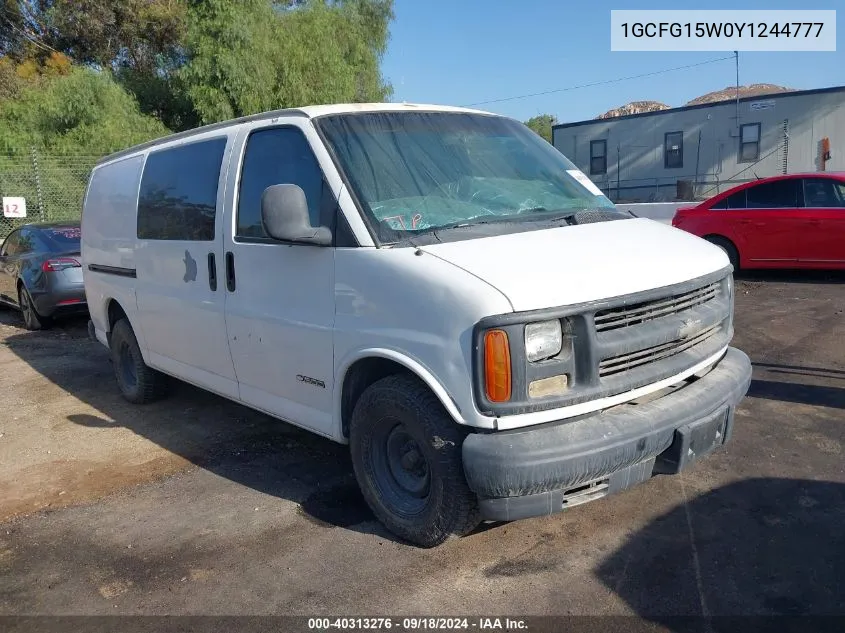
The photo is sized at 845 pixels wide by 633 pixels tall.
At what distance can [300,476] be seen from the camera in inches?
180

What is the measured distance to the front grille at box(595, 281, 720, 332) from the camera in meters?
3.14

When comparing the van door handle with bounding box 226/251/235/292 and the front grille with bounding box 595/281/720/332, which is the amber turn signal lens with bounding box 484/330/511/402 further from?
the van door handle with bounding box 226/251/235/292

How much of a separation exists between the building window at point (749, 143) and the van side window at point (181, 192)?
82.9ft

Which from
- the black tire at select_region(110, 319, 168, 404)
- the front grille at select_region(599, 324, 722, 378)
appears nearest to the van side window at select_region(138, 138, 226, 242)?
the black tire at select_region(110, 319, 168, 404)

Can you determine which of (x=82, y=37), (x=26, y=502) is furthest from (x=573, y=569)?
(x=82, y=37)

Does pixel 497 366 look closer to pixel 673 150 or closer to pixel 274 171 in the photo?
pixel 274 171

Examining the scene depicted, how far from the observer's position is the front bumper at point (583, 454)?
Answer: 9.67 feet

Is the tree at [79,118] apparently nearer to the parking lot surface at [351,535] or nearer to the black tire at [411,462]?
the parking lot surface at [351,535]

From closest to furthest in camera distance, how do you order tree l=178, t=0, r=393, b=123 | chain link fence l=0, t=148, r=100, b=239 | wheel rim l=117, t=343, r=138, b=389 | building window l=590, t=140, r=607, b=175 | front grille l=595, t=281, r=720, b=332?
front grille l=595, t=281, r=720, b=332 → wheel rim l=117, t=343, r=138, b=389 → chain link fence l=0, t=148, r=100, b=239 → tree l=178, t=0, r=393, b=123 → building window l=590, t=140, r=607, b=175

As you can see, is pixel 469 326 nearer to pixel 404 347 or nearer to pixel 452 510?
pixel 404 347

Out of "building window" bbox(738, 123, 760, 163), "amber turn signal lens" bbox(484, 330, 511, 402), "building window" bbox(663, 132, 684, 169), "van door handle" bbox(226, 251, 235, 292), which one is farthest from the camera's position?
"building window" bbox(663, 132, 684, 169)

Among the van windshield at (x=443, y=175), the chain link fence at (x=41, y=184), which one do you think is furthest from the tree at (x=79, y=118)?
the van windshield at (x=443, y=175)

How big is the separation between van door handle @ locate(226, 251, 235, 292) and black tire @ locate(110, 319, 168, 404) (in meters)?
1.93

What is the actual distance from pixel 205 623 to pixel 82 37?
32.0 meters
